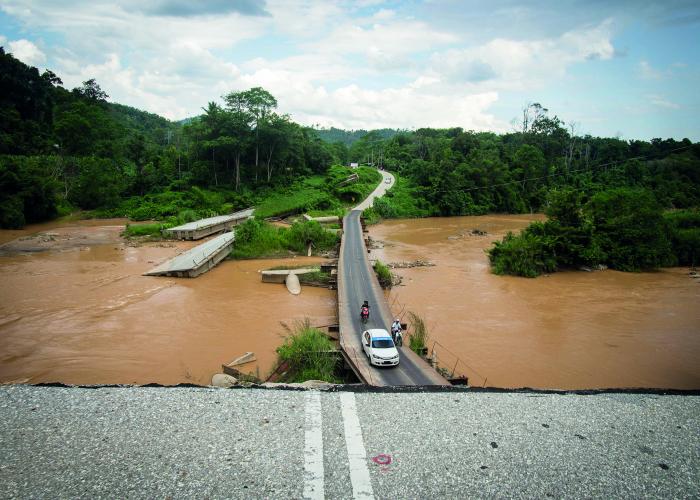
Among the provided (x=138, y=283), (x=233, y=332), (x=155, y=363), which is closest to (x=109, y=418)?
(x=155, y=363)

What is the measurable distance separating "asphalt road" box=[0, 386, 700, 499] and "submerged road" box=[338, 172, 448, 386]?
3111 millimetres

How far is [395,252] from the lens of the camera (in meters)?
38.1

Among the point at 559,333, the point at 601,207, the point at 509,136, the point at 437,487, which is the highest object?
the point at 509,136

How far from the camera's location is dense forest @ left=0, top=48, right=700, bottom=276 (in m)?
31.6

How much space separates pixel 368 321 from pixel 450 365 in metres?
3.57

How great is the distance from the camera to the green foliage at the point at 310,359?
12789 mm

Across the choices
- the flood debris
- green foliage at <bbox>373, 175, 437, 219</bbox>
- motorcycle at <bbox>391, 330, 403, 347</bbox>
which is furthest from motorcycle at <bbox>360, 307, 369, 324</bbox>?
green foliage at <bbox>373, 175, 437, 219</bbox>

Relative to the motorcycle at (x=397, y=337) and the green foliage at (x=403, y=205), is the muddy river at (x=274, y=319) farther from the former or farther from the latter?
the green foliage at (x=403, y=205)

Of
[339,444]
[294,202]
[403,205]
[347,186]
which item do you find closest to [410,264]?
[294,202]

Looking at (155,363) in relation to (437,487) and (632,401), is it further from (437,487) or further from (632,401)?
(632,401)

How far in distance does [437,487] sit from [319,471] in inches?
71.4

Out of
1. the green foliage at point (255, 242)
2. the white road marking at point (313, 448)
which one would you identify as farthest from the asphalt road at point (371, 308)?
the green foliage at point (255, 242)

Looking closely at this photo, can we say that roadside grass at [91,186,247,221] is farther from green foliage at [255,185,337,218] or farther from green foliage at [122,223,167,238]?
green foliage at [122,223,167,238]

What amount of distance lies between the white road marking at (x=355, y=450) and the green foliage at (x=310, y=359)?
4.00 metres
